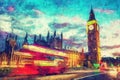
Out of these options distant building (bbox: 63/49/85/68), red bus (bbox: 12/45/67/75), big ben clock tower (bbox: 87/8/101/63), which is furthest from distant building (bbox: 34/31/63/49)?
big ben clock tower (bbox: 87/8/101/63)

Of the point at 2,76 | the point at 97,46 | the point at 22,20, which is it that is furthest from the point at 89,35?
the point at 2,76

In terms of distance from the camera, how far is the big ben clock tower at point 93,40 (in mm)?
8336

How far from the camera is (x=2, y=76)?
771cm

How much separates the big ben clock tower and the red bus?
0.74m

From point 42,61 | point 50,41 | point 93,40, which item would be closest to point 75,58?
point 93,40

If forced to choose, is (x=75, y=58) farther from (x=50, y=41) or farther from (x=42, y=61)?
(x=42, y=61)

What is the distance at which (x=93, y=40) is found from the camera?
8273mm

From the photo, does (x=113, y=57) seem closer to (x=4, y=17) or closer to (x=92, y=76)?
(x=92, y=76)

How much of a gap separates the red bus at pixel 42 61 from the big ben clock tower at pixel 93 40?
74cm

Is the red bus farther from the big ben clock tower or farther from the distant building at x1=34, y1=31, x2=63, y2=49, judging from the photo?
the big ben clock tower

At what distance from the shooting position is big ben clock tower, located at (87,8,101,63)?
8.34 metres

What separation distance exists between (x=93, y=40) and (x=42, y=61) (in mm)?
1486

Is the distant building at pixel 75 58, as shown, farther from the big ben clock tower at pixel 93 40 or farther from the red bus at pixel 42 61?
the big ben clock tower at pixel 93 40

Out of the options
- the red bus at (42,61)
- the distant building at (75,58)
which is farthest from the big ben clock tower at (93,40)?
the red bus at (42,61)
